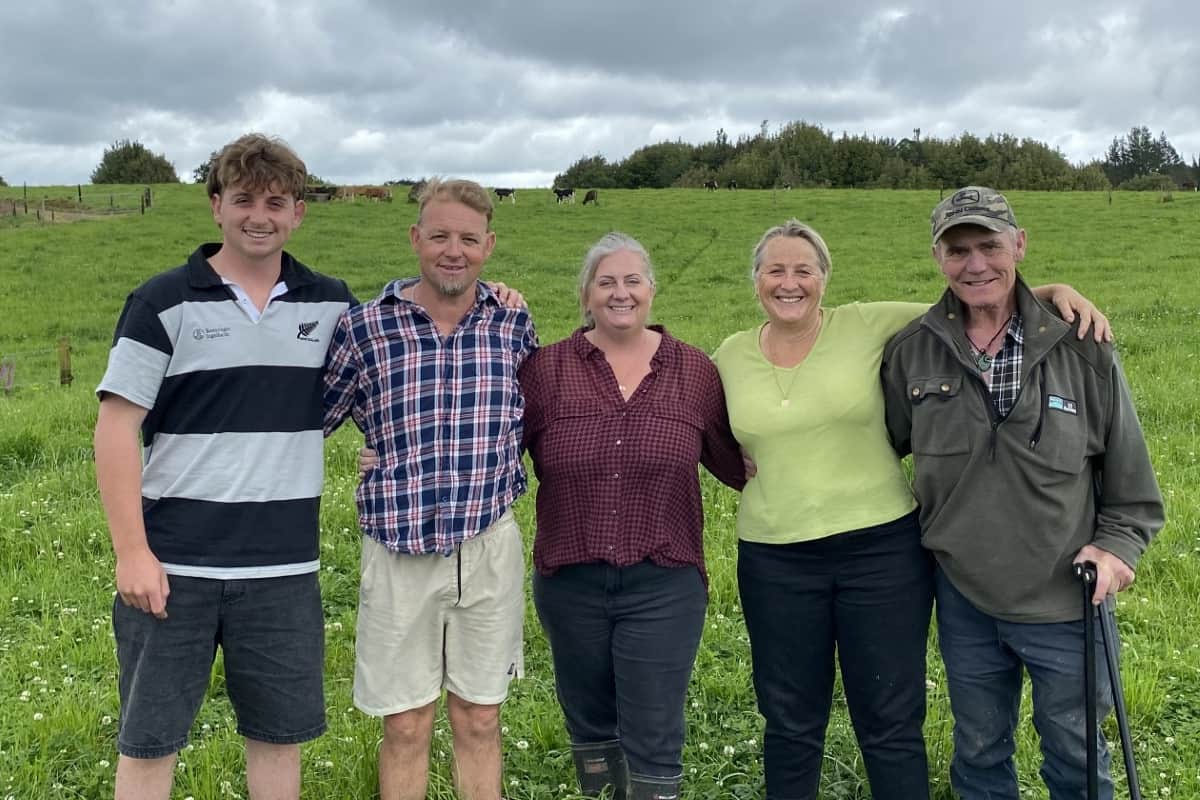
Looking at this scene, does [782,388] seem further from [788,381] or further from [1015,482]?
[1015,482]

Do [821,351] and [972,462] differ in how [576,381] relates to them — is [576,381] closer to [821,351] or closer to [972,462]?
[821,351]

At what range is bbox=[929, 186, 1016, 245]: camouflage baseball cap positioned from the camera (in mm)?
3676

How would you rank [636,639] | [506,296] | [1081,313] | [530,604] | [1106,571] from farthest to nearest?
[530,604] → [506,296] → [636,639] → [1081,313] → [1106,571]

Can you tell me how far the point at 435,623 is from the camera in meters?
3.94

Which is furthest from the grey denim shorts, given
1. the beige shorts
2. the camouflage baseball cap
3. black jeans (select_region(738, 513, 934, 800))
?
the camouflage baseball cap

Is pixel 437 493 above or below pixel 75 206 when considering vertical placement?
below

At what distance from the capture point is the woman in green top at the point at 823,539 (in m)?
3.84

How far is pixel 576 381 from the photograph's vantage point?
3.98 m

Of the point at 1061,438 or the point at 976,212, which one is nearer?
the point at 1061,438

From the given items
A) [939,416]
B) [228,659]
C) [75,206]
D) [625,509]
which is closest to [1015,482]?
[939,416]

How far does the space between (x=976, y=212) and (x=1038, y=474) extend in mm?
1033

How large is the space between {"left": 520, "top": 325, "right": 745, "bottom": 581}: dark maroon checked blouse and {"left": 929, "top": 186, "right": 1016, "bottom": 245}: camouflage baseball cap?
1.15 meters

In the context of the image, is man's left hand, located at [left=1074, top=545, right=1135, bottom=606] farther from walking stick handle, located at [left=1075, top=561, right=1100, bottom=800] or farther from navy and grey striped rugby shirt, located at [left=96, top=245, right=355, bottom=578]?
navy and grey striped rugby shirt, located at [left=96, top=245, right=355, bottom=578]

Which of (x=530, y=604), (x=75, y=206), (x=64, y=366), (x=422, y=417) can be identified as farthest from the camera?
(x=75, y=206)
